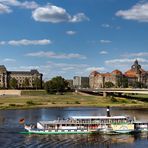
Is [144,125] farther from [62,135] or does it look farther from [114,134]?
[62,135]

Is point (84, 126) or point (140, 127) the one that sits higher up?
point (84, 126)

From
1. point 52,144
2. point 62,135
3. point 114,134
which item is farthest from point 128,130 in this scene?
point 52,144

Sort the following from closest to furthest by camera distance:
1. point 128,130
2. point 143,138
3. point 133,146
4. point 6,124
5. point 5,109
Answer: point 133,146, point 143,138, point 128,130, point 6,124, point 5,109

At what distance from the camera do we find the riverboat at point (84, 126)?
305 ft

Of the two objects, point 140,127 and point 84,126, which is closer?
point 84,126

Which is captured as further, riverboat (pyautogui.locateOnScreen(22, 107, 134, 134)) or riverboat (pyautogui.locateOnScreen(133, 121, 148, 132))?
riverboat (pyautogui.locateOnScreen(133, 121, 148, 132))

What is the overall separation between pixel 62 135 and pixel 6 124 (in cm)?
2132

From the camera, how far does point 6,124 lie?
4181 inches

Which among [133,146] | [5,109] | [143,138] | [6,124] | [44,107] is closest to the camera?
[133,146]

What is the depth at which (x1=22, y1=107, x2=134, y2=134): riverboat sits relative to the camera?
9281 cm

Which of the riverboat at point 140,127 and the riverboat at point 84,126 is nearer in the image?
the riverboat at point 84,126

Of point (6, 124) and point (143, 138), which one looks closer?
point (143, 138)

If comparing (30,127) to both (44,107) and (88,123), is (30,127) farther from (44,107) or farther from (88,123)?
(44,107)

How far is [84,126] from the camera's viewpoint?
9406 cm
